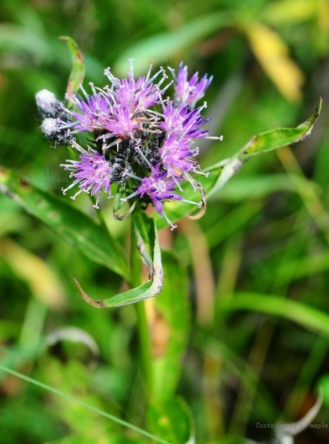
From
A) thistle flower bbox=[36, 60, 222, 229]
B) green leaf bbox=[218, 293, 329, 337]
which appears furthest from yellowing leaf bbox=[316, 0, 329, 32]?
thistle flower bbox=[36, 60, 222, 229]

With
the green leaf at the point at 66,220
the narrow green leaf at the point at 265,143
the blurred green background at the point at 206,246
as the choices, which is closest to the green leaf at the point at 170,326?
the blurred green background at the point at 206,246

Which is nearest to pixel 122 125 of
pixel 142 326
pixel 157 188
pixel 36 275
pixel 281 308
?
pixel 157 188

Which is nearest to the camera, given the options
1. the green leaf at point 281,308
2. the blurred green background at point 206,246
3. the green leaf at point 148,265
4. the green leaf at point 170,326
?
the green leaf at point 148,265

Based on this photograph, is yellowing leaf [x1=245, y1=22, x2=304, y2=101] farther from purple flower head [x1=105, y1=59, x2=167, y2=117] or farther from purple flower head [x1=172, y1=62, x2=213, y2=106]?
purple flower head [x1=105, y1=59, x2=167, y2=117]

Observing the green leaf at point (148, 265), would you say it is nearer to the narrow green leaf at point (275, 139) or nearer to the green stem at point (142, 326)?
the green stem at point (142, 326)

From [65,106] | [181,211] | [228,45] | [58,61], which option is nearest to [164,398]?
[181,211]
